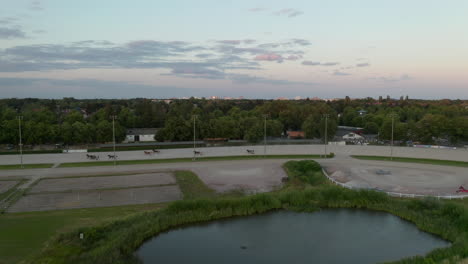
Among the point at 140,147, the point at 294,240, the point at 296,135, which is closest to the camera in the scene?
the point at 294,240

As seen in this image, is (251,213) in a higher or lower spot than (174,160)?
lower

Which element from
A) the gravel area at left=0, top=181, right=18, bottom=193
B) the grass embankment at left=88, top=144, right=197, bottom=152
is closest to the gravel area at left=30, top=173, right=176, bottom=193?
the gravel area at left=0, top=181, right=18, bottom=193

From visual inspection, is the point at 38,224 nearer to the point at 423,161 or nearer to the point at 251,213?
the point at 251,213

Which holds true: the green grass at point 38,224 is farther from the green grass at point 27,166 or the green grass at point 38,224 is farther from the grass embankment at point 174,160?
the green grass at point 27,166

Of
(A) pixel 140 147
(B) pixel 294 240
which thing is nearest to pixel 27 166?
(A) pixel 140 147

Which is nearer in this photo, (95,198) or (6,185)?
(95,198)

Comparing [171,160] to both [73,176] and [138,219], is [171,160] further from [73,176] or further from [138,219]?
[138,219]

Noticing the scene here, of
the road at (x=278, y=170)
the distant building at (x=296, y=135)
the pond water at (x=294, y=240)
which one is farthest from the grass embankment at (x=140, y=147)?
the pond water at (x=294, y=240)
